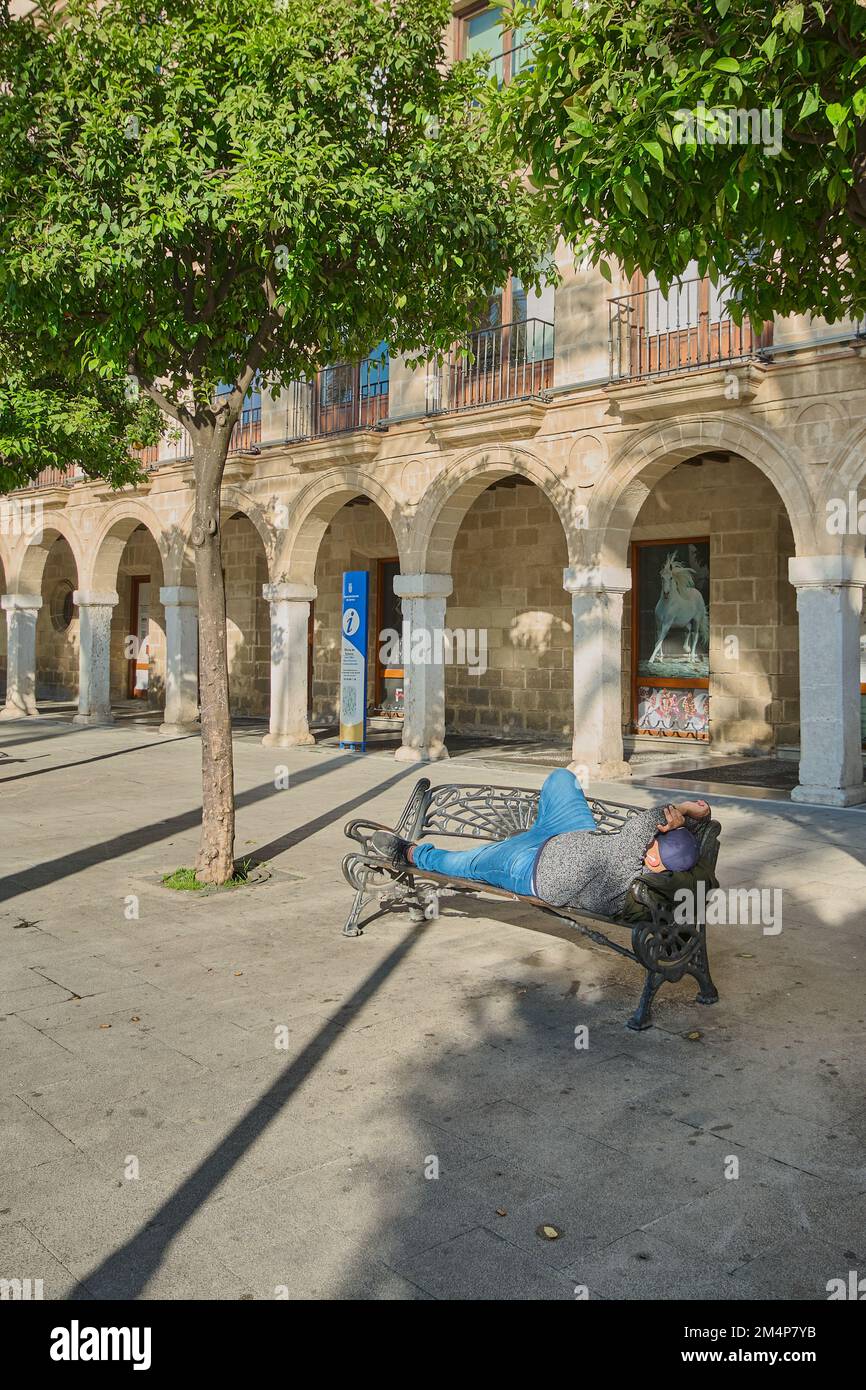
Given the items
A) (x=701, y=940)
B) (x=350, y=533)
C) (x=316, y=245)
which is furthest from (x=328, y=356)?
(x=350, y=533)

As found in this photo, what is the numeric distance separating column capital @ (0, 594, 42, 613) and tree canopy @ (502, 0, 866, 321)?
19.1 metres

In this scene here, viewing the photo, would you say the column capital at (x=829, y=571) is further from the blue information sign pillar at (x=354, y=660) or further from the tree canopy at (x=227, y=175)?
the blue information sign pillar at (x=354, y=660)

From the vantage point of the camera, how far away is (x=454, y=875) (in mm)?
5617

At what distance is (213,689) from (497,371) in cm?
913

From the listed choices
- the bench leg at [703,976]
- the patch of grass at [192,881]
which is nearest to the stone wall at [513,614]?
the patch of grass at [192,881]

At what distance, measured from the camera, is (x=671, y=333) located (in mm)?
12719

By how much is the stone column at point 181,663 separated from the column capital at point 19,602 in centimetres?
509

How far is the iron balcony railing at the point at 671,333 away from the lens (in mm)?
12078

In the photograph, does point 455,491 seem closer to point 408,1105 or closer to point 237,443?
point 237,443

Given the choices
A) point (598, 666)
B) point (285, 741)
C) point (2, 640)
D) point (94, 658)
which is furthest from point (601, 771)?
point (2, 640)

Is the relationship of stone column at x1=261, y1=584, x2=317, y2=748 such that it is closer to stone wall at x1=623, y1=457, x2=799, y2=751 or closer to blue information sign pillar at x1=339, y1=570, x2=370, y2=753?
blue information sign pillar at x1=339, y1=570, x2=370, y2=753

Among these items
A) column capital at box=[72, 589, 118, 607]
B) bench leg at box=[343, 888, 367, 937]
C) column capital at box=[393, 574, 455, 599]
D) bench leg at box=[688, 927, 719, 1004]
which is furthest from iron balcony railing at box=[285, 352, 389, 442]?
bench leg at box=[688, 927, 719, 1004]

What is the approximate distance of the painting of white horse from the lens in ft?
53.6
